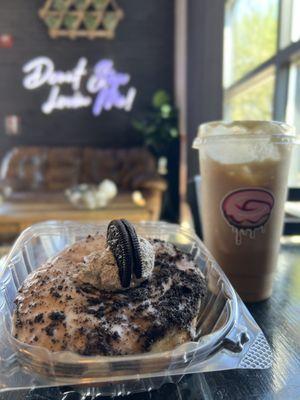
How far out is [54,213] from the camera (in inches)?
99.4

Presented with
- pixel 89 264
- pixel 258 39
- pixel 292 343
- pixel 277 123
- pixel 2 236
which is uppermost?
pixel 258 39

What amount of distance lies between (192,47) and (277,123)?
2.96 metres

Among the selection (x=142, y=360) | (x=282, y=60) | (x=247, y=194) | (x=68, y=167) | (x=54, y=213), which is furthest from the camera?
(x=68, y=167)

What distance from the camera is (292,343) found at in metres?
0.46

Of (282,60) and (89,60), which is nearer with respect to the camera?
(282,60)

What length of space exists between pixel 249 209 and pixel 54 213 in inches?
85.3

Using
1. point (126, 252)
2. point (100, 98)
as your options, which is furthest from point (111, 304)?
point (100, 98)

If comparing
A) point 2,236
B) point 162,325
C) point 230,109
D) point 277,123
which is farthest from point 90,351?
point 230,109

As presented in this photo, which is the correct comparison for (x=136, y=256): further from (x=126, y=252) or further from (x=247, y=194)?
(x=247, y=194)

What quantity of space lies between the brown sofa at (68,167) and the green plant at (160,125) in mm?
190

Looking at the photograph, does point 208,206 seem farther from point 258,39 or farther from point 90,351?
point 258,39

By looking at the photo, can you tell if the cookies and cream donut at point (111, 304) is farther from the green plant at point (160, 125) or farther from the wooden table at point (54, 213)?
the green plant at point (160, 125)

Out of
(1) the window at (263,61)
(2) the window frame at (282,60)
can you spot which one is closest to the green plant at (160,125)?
(1) the window at (263,61)

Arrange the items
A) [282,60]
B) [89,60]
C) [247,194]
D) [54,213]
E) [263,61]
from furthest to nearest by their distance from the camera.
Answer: [89,60]
[54,213]
[263,61]
[282,60]
[247,194]
